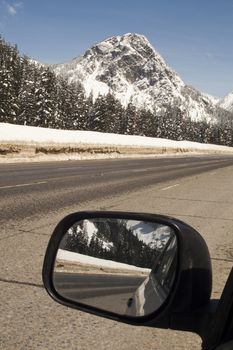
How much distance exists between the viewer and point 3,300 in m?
3.95

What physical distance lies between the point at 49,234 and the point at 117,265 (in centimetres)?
470

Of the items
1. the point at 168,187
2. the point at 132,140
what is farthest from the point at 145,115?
the point at 168,187

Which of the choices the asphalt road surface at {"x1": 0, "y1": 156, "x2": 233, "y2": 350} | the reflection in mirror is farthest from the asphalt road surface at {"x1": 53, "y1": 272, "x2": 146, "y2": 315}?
the asphalt road surface at {"x1": 0, "y1": 156, "x2": 233, "y2": 350}

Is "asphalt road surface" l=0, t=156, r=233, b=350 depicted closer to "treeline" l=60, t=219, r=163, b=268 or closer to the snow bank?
the snow bank

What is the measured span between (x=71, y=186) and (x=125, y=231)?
38.4ft

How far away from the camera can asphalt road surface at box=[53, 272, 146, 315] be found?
6.50ft

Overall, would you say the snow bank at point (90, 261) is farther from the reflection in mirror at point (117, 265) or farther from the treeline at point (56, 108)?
the treeline at point (56, 108)

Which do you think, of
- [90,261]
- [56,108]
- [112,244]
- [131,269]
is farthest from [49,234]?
[56,108]

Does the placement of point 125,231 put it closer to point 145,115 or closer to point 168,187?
point 168,187

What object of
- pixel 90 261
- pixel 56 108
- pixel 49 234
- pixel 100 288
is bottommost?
pixel 49 234

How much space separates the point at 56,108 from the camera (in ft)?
287

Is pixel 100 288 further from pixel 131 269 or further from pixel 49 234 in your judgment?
pixel 49 234

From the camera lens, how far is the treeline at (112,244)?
210cm

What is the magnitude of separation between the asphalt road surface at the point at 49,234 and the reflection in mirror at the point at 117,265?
0.95 metres
